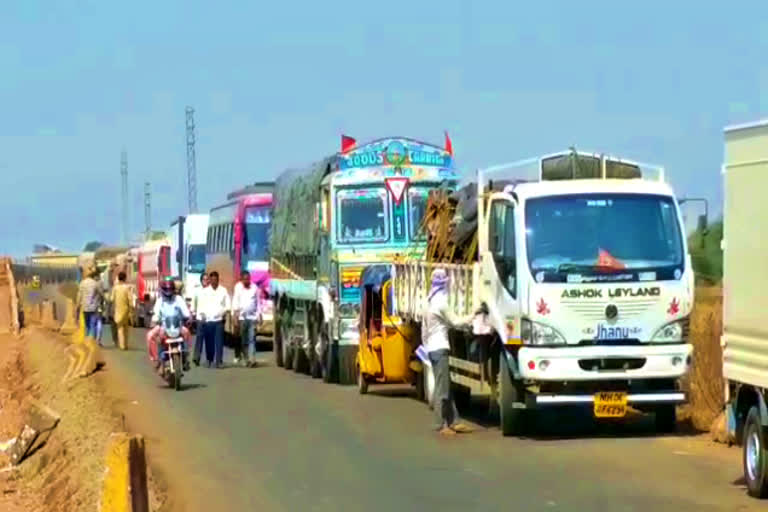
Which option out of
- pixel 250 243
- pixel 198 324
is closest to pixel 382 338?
pixel 198 324

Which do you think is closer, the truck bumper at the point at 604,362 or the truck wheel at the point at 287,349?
the truck bumper at the point at 604,362

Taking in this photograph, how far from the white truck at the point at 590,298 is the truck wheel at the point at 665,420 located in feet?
0.04

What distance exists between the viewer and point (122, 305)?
36688mm

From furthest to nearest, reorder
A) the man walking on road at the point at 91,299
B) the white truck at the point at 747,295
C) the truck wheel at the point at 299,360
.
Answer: the man walking on road at the point at 91,299 → the truck wheel at the point at 299,360 → the white truck at the point at 747,295

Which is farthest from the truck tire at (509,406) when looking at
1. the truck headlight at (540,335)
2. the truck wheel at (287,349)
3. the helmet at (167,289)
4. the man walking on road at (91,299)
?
the man walking on road at (91,299)

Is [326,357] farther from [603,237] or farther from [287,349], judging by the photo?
[603,237]

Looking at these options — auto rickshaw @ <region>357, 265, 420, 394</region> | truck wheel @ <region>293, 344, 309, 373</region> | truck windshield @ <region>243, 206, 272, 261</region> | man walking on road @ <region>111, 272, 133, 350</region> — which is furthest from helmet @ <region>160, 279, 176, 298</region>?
truck windshield @ <region>243, 206, 272, 261</region>

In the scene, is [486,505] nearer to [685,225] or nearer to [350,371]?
[685,225]

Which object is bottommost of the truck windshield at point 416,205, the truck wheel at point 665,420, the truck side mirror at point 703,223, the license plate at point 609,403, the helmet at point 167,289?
the truck wheel at point 665,420

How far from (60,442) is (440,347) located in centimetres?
614

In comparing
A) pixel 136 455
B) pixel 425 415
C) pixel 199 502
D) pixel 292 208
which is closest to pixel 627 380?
pixel 425 415

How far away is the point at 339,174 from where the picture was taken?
26094 mm

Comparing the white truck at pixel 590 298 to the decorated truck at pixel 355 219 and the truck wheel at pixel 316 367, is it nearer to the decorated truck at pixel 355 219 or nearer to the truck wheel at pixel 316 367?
the decorated truck at pixel 355 219

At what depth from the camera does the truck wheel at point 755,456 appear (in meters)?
12.3
